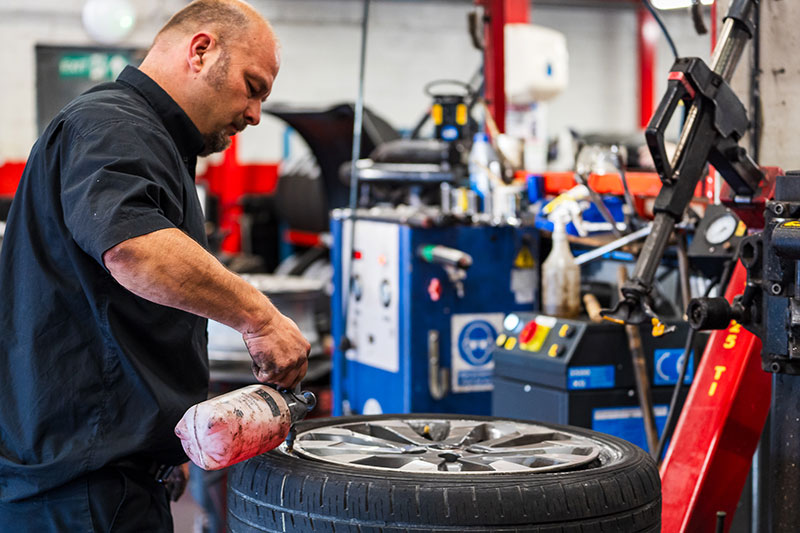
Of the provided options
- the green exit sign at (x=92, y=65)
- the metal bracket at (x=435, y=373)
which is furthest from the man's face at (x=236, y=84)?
the green exit sign at (x=92, y=65)

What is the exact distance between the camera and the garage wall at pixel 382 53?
12461 millimetres

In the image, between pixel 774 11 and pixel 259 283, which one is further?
pixel 259 283

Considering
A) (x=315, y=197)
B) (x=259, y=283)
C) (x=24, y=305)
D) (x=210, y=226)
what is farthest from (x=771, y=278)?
(x=210, y=226)

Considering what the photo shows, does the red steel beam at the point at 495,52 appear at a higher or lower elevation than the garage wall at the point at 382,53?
lower

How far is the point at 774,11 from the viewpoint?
7.52 feet

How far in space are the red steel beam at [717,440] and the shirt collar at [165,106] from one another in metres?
1.15

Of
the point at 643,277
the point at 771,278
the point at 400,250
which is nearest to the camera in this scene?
the point at 771,278

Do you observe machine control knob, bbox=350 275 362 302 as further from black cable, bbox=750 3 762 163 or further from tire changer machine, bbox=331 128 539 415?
black cable, bbox=750 3 762 163

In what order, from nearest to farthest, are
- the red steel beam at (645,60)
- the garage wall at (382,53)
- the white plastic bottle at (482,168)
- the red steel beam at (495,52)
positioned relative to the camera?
the white plastic bottle at (482,168), the red steel beam at (495,52), the garage wall at (382,53), the red steel beam at (645,60)

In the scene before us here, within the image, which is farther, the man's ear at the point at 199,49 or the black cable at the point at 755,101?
the black cable at the point at 755,101

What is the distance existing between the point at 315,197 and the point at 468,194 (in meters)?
4.50

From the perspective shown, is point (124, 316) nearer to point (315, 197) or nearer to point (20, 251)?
point (20, 251)

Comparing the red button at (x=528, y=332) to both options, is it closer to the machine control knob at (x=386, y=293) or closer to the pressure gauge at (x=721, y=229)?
the pressure gauge at (x=721, y=229)

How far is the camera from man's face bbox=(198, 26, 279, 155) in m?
1.88
